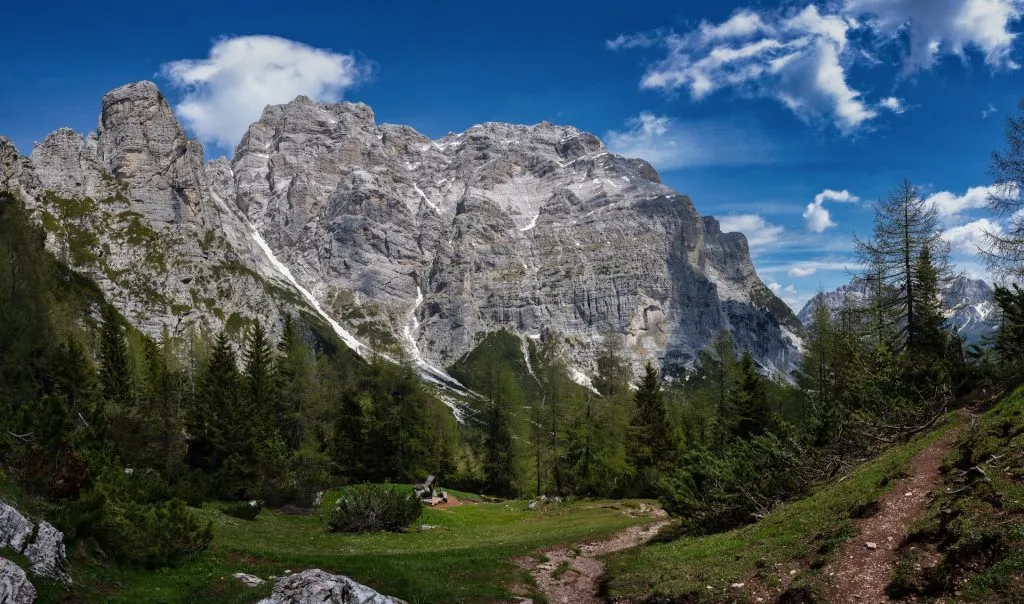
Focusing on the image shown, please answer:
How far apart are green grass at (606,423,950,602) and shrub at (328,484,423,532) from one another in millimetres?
13878

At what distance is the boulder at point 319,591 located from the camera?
13516 millimetres

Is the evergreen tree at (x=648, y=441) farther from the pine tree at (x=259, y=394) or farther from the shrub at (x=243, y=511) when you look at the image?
the pine tree at (x=259, y=394)

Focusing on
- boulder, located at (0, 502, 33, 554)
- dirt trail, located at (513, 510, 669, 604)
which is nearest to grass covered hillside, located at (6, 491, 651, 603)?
boulder, located at (0, 502, 33, 554)

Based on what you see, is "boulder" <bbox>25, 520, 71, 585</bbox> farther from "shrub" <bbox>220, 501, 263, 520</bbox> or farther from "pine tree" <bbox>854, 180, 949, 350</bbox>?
"pine tree" <bbox>854, 180, 949, 350</bbox>

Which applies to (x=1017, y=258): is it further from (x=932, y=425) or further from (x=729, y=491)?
(x=729, y=491)

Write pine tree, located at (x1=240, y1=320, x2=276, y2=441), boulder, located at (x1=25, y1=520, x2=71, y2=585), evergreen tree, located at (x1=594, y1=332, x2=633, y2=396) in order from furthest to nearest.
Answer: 1. evergreen tree, located at (x1=594, y1=332, x2=633, y2=396)
2. pine tree, located at (x1=240, y1=320, x2=276, y2=441)
3. boulder, located at (x1=25, y1=520, x2=71, y2=585)

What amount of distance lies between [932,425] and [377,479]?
4918 centimetres

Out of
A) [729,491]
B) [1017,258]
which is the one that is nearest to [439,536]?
[729,491]

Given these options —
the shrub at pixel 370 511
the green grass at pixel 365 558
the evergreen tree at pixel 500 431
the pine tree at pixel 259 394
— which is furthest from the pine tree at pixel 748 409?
the pine tree at pixel 259 394

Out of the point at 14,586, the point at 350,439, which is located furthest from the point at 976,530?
the point at 350,439

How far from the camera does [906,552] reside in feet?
45.4

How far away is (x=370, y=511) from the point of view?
31750 mm

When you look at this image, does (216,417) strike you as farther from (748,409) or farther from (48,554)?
(748,409)

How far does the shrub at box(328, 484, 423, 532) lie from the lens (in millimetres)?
31297
